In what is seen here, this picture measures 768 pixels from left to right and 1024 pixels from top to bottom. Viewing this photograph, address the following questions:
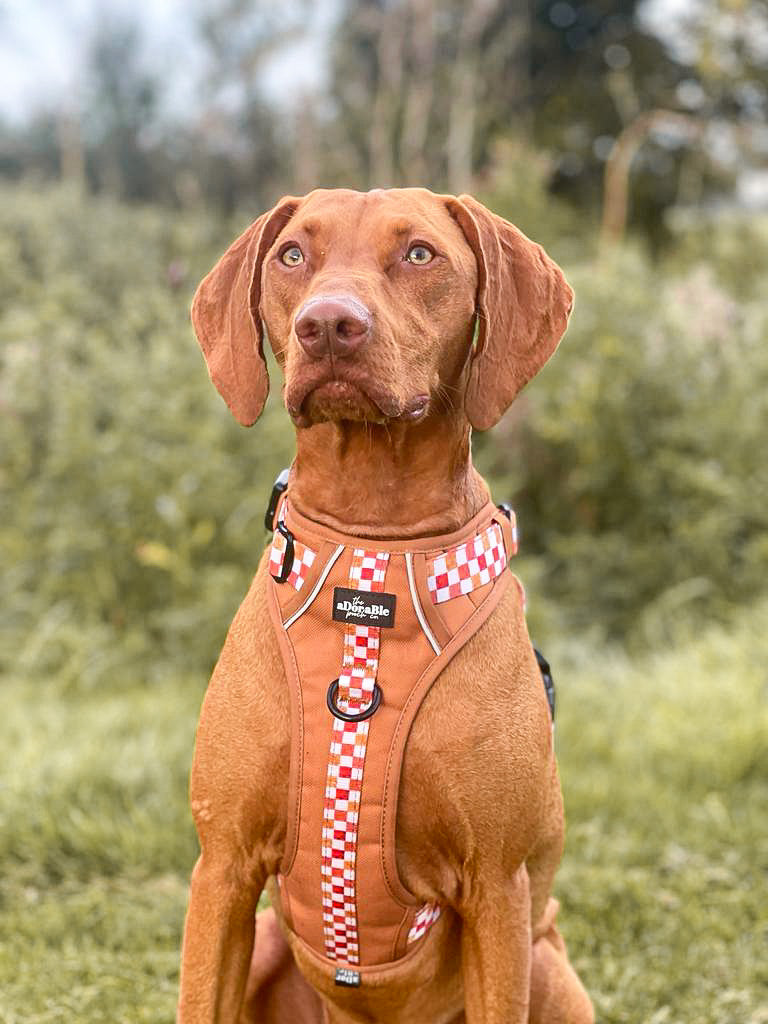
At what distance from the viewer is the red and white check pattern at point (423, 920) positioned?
7.36 feet

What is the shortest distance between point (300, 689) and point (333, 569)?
0.77ft

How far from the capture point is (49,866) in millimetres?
3941

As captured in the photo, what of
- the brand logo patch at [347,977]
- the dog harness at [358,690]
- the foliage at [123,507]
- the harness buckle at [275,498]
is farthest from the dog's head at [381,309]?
the foliage at [123,507]

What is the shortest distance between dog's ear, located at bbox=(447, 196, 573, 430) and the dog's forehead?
0.06 meters

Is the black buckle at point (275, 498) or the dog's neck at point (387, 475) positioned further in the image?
the black buckle at point (275, 498)

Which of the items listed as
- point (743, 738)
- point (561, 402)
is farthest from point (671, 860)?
point (561, 402)

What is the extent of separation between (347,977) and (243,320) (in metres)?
1.34

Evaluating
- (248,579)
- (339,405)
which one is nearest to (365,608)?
(339,405)

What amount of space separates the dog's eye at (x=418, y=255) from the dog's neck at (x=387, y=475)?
0.30m

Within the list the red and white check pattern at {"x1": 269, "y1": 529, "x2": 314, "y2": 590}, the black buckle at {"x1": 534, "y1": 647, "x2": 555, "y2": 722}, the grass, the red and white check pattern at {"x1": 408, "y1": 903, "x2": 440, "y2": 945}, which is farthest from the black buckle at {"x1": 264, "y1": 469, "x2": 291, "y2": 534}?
the grass

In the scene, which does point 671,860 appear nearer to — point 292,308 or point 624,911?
point 624,911

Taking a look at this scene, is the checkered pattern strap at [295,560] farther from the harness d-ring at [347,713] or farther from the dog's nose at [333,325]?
the dog's nose at [333,325]

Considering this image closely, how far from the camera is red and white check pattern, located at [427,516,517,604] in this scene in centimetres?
221

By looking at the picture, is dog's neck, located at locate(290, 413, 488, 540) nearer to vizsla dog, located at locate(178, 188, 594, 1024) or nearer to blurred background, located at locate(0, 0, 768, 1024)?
vizsla dog, located at locate(178, 188, 594, 1024)
